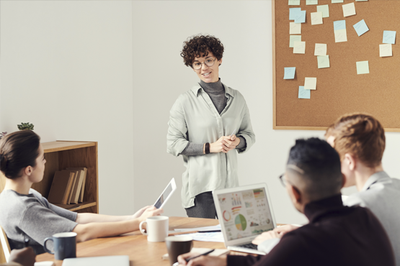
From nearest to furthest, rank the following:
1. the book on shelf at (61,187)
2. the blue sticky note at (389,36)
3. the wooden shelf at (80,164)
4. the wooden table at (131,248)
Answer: the wooden table at (131,248)
the book on shelf at (61,187)
the wooden shelf at (80,164)
the blue sticky note at (389,36)

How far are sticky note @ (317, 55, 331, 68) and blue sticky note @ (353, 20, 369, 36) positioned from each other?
12.3 inches

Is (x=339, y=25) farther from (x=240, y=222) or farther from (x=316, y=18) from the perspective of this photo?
(x=240, y=222)

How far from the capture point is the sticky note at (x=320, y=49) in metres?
3.46

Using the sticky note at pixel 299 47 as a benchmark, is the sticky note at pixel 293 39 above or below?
above

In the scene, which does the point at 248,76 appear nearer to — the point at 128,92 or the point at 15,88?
the point at 128,92

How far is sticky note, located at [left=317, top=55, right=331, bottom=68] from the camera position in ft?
11.3

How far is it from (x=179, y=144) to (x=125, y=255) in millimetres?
1119

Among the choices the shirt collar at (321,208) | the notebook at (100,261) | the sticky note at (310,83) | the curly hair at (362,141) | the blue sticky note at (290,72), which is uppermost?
the blue sticky note at (290,72)

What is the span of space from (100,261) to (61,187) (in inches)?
66.5

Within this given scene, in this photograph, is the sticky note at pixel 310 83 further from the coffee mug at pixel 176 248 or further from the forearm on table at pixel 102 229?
the coffee mug at pixel 176 248

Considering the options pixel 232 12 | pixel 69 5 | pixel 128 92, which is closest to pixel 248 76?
pixel 232 12

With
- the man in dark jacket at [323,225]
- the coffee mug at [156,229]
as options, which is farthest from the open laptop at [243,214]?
the man in dark jacket at [323,225]

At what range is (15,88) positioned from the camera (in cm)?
291

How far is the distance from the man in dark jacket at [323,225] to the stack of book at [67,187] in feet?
7.20
